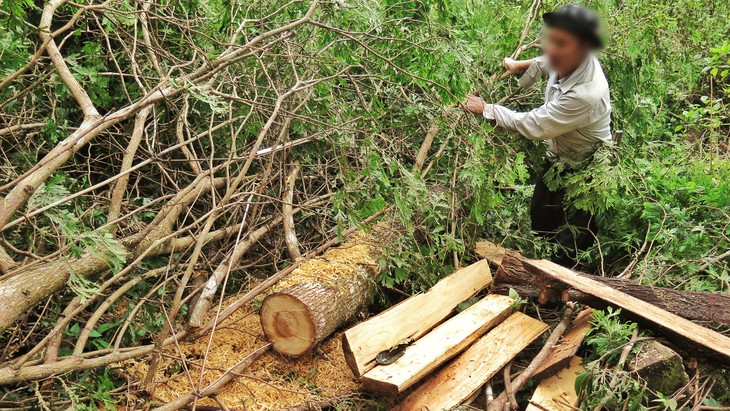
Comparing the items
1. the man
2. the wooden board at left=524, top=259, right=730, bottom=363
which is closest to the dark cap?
the man

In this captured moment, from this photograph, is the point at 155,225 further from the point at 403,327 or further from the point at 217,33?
the point at 403,327

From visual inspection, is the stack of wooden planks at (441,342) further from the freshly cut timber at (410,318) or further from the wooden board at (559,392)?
the wooden board at (559,392)

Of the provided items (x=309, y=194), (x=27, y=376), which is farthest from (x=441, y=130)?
(x=27, y=376)

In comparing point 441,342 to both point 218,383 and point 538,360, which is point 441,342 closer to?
point 538,360

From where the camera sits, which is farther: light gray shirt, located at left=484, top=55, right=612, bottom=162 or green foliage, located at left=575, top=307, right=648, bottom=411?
light gray shirt, located at left=484, top=55, right=612, bottom=162

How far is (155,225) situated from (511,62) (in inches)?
114

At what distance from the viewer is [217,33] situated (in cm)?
407

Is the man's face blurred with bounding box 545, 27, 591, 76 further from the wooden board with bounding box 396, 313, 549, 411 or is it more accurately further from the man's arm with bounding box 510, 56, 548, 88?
the wooden board with bounding box 396, 313, 549, 411

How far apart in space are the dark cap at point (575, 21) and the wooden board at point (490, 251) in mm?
1650

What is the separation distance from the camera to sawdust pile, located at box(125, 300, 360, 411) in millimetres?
3510

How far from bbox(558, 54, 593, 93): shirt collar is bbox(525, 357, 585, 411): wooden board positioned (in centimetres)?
183

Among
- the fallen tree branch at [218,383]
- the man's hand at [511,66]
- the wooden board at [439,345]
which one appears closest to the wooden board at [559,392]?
the wooden board at [439,345]

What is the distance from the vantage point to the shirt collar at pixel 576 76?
4172 millimetres

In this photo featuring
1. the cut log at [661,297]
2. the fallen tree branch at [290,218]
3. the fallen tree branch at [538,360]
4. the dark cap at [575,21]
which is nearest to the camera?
the fallen tree branch at [538,360]
